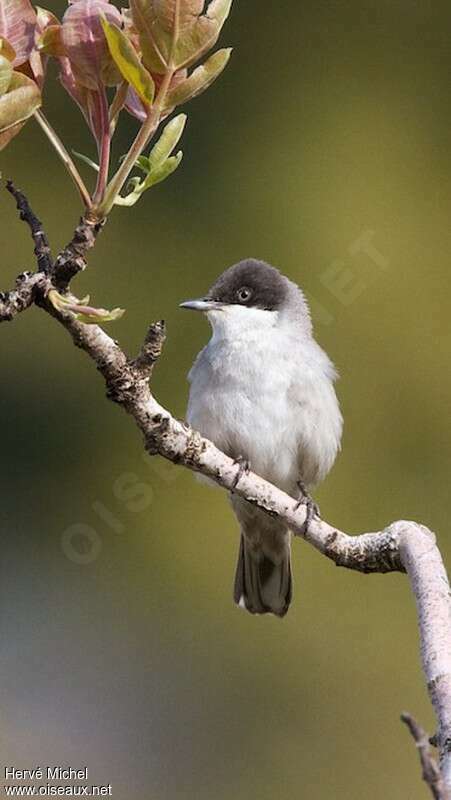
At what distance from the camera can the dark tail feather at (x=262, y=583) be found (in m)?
5.48

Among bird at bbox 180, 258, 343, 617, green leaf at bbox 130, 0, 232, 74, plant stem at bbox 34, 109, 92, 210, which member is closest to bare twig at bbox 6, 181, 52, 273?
plant stem at bbox 34, 109, 92, 210

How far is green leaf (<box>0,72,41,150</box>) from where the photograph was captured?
80.6 inches

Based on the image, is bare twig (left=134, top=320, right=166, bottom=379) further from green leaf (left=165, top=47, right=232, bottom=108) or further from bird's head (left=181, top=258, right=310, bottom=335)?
bird's head (left=181, top=258, right=310, bottom=335)

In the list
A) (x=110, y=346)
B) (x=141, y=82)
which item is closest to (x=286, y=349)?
(x=110, y=346)

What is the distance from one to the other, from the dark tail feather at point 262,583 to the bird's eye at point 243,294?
110 centimetres

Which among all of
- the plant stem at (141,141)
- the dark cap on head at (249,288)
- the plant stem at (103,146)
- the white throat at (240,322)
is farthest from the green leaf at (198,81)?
the dark cap on head at (249,288)

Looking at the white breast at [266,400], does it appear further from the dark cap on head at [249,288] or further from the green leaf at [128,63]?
the green leaf at [128,63]

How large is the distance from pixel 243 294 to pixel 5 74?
329 cm

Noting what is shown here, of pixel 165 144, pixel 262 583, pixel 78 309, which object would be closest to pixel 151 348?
pixel 78 309

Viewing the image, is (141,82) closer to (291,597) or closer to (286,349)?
(286,349)

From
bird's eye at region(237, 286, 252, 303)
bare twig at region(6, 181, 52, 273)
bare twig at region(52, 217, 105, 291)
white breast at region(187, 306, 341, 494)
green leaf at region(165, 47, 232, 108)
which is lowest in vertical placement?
bare twig at region(52, 217, 105, 291)

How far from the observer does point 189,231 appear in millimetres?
6613

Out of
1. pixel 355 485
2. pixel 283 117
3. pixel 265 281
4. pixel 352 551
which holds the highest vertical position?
pixel 283 117

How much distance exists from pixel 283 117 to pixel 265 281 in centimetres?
189
